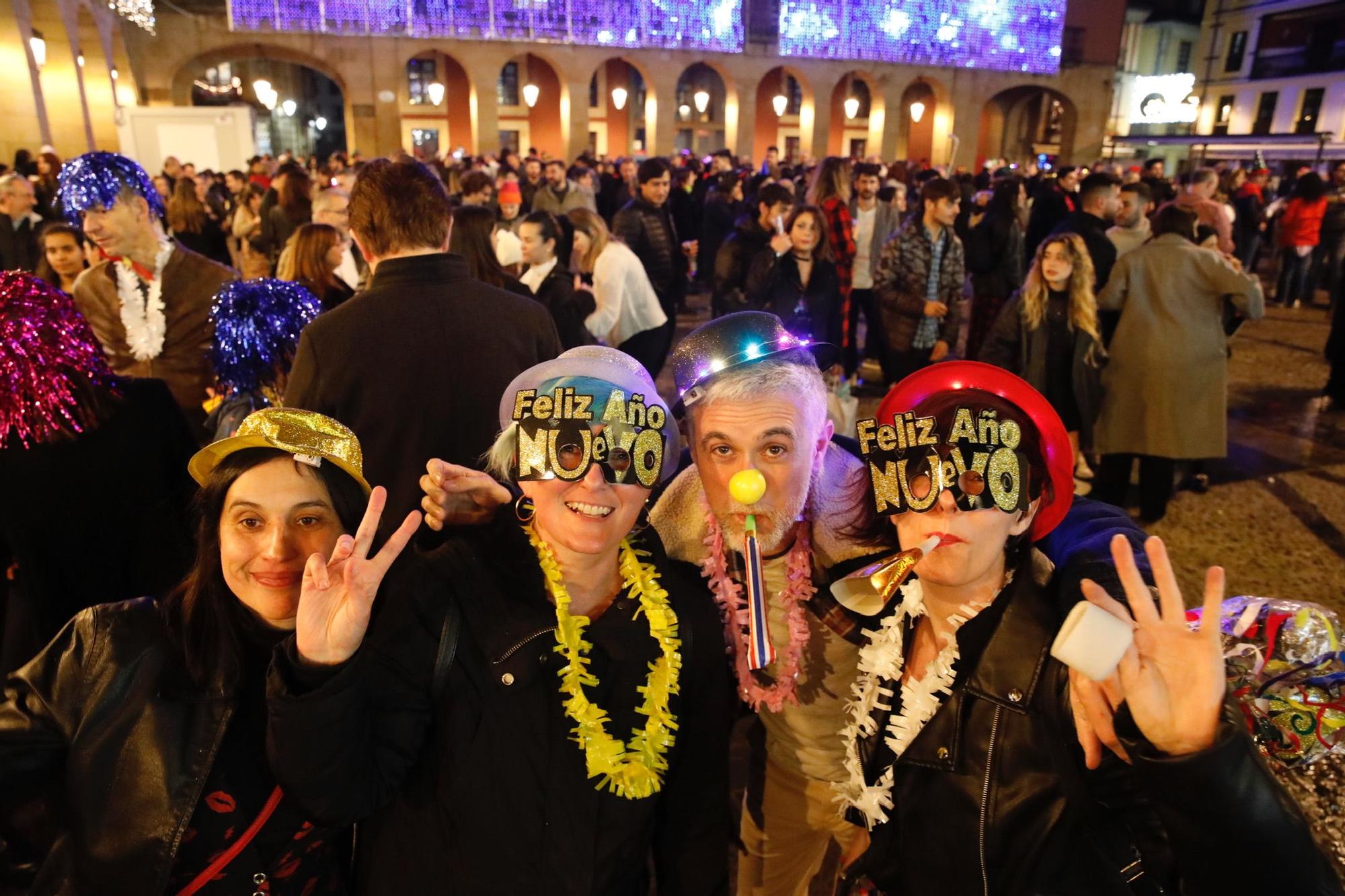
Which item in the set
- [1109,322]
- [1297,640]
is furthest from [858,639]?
[1109,322]

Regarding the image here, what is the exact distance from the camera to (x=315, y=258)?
177 inches

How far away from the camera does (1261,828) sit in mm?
1167

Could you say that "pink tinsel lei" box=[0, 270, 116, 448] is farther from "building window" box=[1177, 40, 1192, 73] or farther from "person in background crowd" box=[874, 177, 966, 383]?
"building window" box=[1177, 40, 1192, 73]

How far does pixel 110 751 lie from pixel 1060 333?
5.17 metres

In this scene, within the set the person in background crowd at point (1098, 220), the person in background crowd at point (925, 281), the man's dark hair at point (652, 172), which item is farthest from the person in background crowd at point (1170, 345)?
the man's dark hair at point (652, 172)

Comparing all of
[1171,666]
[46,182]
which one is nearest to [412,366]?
[1171,666]

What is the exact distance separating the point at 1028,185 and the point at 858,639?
12.7 metres

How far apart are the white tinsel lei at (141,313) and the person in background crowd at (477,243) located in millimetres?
1535

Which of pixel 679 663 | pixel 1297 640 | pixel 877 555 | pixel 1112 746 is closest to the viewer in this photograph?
pixel 1112 746

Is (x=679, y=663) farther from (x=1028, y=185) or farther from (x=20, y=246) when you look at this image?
(x=1028, y=185)

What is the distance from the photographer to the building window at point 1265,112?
36969 mm

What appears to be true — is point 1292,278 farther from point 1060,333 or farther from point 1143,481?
point 1060,333

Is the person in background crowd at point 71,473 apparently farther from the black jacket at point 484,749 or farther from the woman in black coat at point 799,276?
the woman in black coat at point 799,276

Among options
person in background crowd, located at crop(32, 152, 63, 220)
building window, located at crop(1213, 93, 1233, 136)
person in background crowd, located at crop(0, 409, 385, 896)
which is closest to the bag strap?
person in background crowd, located at crop(0, 409, 385, 896)
